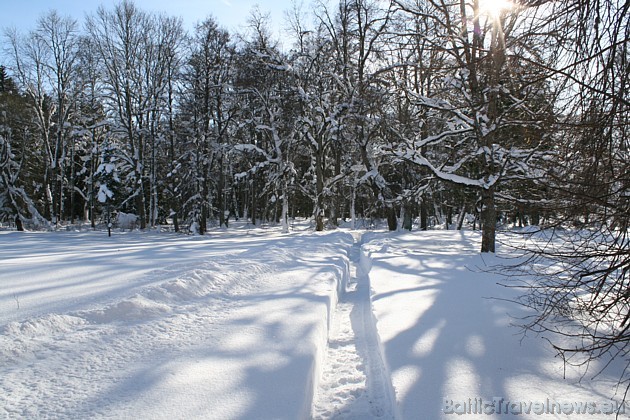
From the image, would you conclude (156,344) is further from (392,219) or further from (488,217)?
(392,219)

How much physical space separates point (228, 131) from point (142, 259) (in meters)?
20.7

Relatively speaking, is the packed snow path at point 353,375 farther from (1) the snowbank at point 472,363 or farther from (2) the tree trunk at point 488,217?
(2) the tree trunk at point 488,217

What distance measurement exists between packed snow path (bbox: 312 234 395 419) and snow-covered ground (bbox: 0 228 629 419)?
0.02 meters

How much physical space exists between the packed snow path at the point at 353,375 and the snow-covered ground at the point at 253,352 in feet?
0.06

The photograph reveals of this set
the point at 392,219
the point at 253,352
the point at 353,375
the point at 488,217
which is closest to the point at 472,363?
the point at 353,375

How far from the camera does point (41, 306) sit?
445 centimetres

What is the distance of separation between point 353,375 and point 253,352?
49.2 inches

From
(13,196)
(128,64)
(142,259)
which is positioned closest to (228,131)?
(128,64)

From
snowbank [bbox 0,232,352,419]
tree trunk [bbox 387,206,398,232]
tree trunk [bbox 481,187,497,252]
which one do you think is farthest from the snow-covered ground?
tree trunk [bbox 387,206,398,232]

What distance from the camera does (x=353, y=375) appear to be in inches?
166

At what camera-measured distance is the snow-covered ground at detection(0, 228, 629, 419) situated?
2.84m

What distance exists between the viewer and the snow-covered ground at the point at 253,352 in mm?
2840

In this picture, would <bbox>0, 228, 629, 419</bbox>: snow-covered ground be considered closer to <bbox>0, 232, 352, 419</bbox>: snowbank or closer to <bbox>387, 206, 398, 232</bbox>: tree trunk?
<bbox>0, 232, 352, 419</bbox>: snowbank

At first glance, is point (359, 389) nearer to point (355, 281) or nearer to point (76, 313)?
point (76, 313)
